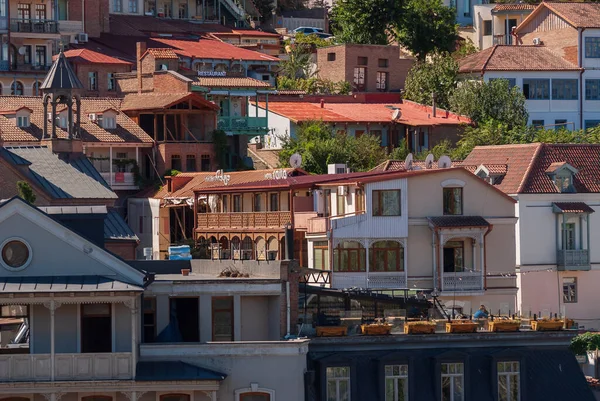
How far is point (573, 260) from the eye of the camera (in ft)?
269

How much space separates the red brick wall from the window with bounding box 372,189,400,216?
2392 cm

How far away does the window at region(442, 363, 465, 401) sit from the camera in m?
53.9

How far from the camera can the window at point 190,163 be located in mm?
97812

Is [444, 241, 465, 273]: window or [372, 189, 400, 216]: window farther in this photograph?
[444, 241, 465, 273]: window

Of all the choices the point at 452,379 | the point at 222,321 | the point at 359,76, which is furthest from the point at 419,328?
the point at 359,76

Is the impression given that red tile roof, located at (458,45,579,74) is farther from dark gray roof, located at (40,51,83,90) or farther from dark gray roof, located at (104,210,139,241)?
dark gray roof, located at (104,210,139,241)

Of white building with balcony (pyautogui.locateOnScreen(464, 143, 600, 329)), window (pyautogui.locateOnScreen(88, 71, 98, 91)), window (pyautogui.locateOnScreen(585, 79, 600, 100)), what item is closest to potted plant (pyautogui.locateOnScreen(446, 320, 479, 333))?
white building with balcony (pyautogui.locateOnScreen(464, 143, 600, 329))

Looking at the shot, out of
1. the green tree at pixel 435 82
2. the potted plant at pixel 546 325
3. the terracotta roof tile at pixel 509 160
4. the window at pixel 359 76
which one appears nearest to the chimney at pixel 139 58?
the window at pixel 359 76

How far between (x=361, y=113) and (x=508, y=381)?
179 ft

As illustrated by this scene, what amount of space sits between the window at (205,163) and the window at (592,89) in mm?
27058

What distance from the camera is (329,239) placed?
246ft

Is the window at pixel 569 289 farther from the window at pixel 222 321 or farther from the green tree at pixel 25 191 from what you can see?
the window at pixel 222 321

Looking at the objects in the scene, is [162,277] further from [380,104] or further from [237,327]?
[380,104]

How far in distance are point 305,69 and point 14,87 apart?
22508 mm
